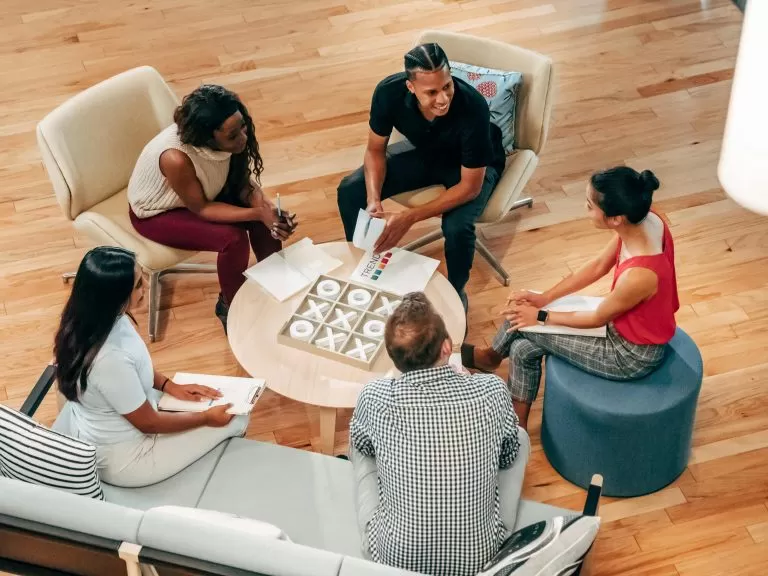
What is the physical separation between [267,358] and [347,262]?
562 millimetres

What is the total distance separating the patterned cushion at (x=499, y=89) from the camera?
3.98 meters

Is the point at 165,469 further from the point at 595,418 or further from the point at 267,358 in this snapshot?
the point at 595,418

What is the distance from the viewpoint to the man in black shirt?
11.8 feet

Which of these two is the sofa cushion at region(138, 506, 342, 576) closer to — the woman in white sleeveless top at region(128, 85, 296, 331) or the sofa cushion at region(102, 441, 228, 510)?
the sofa cushion at region(102, 441, 228, 510)

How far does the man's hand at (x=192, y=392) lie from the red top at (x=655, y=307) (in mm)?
1347

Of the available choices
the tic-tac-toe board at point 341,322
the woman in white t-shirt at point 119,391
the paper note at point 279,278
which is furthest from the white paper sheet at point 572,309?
the woman in white t-shirt at point 119,391

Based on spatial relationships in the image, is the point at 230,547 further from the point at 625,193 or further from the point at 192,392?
the point at 625,193

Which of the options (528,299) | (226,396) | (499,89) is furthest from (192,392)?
(499,89)

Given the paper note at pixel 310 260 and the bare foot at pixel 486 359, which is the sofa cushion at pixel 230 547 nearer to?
the paper note at pixel 310 260

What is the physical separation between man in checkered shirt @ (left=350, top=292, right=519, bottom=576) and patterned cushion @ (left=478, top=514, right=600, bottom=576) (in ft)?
0.60

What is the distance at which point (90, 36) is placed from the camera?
18.4 ft

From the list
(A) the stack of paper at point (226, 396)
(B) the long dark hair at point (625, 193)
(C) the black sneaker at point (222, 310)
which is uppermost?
(B) the long dark hair at point (625, 193)

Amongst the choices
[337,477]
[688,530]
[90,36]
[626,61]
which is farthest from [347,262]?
[90,36]

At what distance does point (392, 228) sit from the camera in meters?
3.71
